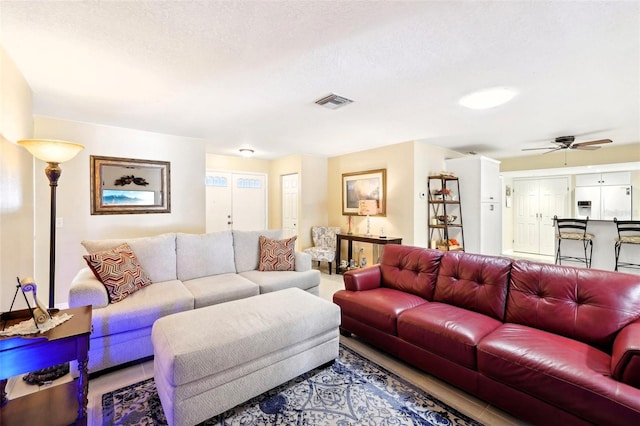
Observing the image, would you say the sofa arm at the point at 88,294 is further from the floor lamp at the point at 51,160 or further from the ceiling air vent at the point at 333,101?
the ceiling air vent at the point at 333,101

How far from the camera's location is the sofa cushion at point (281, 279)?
10.2 feet

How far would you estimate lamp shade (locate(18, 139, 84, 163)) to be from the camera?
2174 mm

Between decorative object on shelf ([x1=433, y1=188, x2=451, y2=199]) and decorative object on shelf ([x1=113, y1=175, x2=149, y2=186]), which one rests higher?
decorative object on shelf ([x1=113, y1=175, x2=149, y2=186])

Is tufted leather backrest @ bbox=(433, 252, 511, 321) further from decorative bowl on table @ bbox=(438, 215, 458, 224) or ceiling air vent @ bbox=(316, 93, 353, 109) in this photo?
decorative bowl on table @ bbox=(438, 215, 458, 224)

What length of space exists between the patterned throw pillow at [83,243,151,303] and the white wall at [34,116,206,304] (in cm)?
143

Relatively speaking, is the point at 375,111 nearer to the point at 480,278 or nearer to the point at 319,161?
the point at 480,278

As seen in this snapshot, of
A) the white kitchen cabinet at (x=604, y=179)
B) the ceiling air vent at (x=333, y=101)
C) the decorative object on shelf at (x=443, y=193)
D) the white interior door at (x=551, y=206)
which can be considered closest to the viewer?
the ceiling air vent at (x=333, y=101)

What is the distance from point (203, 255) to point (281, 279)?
0.96 m

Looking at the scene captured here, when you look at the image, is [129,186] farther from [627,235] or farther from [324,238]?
[627,235]

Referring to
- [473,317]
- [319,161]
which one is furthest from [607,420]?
[319,161]

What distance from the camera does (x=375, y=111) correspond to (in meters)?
3.21

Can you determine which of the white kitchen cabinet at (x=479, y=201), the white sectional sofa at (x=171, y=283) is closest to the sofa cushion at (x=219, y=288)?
the white sectional sofa at (x=171, y=283)

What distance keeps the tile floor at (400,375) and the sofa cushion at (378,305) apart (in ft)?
0.82

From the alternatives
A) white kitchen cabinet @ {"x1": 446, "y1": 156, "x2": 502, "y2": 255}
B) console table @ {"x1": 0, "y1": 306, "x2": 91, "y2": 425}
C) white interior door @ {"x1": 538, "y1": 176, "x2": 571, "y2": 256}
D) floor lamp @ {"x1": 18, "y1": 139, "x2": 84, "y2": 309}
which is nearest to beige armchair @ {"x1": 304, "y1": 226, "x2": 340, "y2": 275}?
white kitchen cabinet @ {"x1": 446, "y1": 156, "x2": 502, "y2": 255}
